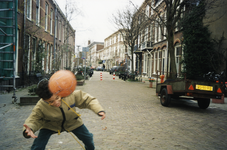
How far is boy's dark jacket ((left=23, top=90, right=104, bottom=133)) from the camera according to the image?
235 cm

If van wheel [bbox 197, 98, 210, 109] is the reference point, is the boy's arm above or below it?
above

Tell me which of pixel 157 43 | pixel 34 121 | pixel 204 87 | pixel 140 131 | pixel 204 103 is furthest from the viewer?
pixel 157 43

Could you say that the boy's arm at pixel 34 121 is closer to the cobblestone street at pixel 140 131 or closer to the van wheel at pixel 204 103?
the cobblestone street at pixel 140 131

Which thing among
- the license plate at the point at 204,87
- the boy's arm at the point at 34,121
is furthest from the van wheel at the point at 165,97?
the boy's arm at the point at 34,121

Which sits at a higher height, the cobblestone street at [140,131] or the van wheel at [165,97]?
the van wheel at [165,97]

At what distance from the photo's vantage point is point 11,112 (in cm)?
685

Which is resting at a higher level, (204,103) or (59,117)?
(59,117)

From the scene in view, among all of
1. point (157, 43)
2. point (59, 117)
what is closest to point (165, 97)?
point (59, 117)

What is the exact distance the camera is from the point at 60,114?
94.1 inches

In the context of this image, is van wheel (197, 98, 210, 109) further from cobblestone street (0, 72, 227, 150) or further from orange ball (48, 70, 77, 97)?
orange ball (48, 70, 77, 97)

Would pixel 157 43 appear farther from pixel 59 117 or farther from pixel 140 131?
pixel 59 117

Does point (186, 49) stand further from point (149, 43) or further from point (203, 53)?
point (149, 43)

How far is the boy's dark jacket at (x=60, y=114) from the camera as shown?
2350mm

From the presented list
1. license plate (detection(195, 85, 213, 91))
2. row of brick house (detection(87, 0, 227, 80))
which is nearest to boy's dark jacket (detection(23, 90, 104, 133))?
license plate (detection(195, 85, 213, 91))
